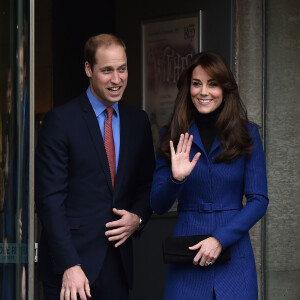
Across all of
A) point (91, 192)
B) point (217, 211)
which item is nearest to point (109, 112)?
point (91, 192)

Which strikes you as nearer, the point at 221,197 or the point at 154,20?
the point at 221,197

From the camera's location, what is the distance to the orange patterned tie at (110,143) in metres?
5.01

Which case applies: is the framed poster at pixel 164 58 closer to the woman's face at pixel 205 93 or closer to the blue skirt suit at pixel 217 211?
the woman's face at pixel 205 93

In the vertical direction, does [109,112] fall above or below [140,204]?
above

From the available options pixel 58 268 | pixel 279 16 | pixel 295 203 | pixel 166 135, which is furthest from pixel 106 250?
pixel 279 16

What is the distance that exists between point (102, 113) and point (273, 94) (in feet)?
7.48

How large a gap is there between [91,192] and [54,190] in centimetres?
21

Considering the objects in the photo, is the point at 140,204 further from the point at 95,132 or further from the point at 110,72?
the point at 110,72

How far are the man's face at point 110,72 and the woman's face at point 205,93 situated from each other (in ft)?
1.45

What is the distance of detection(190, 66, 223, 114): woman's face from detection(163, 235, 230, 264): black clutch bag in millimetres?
708

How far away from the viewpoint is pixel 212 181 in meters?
4.70

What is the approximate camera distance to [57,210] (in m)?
4.78

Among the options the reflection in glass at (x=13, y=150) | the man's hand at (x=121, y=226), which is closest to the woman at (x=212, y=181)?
the man's hand at (x=121, y=226)

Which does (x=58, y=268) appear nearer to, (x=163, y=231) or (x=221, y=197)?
(x=221, y=197)
